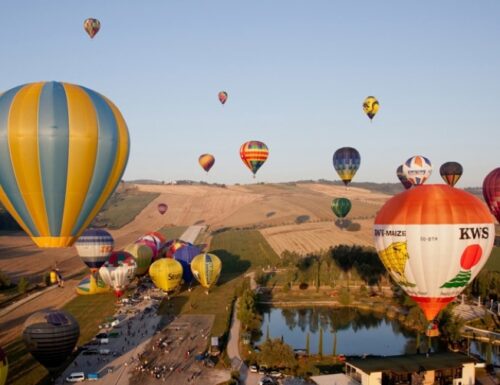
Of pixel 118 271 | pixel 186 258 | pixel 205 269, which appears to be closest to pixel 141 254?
pixel 186 258

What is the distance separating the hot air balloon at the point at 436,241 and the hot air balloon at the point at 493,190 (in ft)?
57.1

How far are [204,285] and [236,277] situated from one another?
6737 mm

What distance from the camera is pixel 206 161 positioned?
65.2m

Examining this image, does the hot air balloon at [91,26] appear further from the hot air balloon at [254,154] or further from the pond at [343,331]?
the pond at [343,331]

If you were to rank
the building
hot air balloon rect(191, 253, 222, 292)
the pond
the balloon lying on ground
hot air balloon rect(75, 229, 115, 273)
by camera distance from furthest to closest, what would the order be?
1. hot air balloon rect(191, 253, 222, 292)
2. the balloon lying on ground
3. hot air balloon rect(75, 229, 115, 273)
4. the pond
5. the building

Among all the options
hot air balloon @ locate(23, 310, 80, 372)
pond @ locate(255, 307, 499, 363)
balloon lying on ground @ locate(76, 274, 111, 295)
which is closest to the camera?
hot air balloon @ locate(23, 310, 80, 372)

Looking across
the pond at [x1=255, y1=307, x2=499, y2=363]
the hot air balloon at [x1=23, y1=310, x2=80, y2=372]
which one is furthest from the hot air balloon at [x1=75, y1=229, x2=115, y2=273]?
the hot air balloon at [x1=23, y1=310, x2=80, y2=372]

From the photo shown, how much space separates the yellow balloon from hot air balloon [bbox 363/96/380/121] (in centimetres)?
2118

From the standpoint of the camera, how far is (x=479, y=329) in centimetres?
3198

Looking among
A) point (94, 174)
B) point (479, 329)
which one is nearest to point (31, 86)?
point (94, 174)

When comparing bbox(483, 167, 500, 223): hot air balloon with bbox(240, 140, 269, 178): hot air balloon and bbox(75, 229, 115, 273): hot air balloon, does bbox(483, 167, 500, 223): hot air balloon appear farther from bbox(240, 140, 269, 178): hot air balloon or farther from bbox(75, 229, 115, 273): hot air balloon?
bbox(75, 229, 115, 273): hot air balloon

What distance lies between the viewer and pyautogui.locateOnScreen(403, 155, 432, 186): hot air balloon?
4350cm

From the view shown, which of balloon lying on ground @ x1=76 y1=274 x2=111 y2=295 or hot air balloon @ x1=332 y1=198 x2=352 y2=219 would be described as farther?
hot air balloon @ x1=332 y1=198 x2=352 y2=219

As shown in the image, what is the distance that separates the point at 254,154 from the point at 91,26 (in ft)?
56.1
